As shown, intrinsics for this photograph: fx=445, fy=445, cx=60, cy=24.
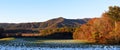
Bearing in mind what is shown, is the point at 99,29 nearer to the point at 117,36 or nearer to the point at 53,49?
the point at 117,36

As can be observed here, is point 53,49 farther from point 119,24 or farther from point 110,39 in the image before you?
point 119,24

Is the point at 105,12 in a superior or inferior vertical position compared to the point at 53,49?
superior

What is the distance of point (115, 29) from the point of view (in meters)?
65.7

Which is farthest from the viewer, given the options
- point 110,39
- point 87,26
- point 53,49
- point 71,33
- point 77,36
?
point 71,33

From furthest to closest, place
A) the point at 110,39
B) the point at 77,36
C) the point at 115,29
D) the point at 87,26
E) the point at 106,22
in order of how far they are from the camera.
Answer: the point at 77,36, the point at 87,26, the point at 106,22, the point at 115,29, the point at 110,39

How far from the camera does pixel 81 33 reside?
82.3 metres

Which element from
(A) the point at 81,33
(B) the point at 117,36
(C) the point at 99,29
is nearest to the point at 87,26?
(A) the point at 81,33

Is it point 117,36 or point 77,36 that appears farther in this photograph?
point 77,36

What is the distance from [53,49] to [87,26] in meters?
36.4

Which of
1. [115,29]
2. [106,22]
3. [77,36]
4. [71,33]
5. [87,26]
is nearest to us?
[115,29]

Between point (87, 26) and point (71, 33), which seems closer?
point (87, 26)

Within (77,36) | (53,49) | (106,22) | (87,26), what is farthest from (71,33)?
(53,49)

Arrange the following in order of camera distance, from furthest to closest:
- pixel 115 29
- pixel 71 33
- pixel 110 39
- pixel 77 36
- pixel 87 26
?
pixel 71 33 < pixel 77 36 < pixel 87 26 < pixel 115 29 < pixel 110 39

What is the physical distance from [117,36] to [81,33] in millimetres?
21278
